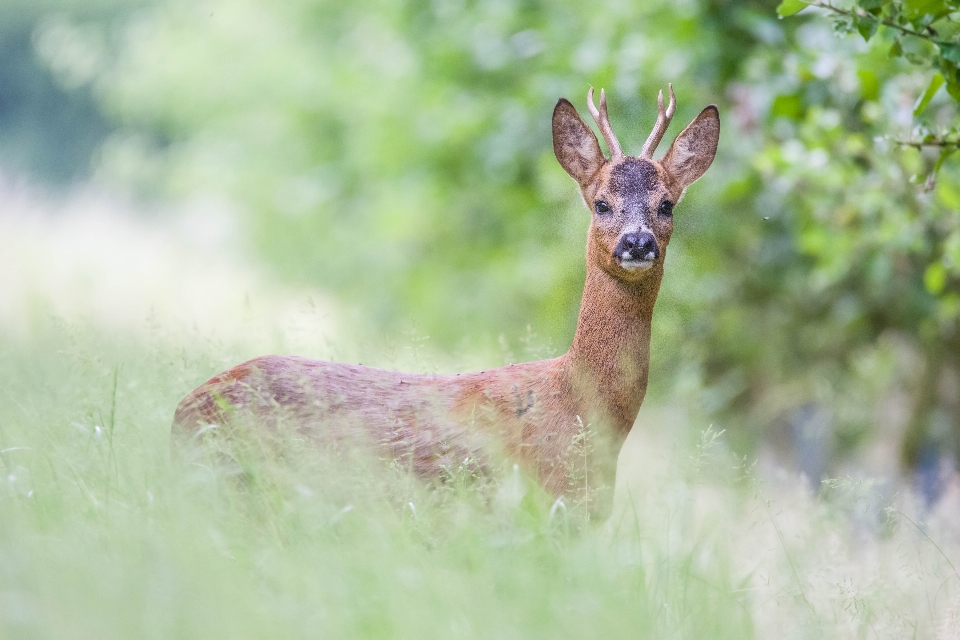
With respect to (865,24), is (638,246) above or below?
below

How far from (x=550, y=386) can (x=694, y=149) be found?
0.71 meters

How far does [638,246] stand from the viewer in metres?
2.71

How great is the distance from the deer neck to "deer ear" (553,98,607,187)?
0.27 meters

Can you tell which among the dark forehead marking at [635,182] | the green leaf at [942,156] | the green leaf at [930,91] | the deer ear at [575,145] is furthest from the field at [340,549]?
the green leaf at [930,91]

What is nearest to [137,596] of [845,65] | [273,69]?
[845,65]

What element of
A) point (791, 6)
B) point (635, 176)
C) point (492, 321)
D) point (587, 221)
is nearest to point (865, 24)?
point (791, 6)

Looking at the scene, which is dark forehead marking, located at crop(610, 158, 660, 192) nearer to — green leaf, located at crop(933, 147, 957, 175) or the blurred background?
the blurred background

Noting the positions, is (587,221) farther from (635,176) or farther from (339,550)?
(339,550)

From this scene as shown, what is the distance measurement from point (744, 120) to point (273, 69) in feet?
28.1

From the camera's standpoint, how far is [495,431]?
2.83 metres

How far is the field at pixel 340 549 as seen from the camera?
224 cm

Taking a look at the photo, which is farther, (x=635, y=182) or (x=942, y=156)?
(x=942, y=156)

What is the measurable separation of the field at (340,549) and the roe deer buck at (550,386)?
97mm

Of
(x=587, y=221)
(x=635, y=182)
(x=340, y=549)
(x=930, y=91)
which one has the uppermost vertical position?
(x=930, y=91)
